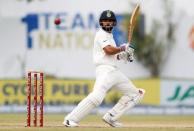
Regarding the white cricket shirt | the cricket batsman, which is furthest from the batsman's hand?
the white cricket shirt

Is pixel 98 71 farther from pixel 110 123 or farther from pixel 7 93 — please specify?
pixel 7 93

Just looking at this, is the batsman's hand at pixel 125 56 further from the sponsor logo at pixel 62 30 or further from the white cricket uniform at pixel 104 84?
the sponsor logo at pixel 62 30

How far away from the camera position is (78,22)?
33469 mm

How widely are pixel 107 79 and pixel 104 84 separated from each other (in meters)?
0.08

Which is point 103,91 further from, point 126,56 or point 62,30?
point 62,30

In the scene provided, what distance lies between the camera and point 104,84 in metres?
12.5

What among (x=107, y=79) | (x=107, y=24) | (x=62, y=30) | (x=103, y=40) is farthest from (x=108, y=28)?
(x=62, y=30)

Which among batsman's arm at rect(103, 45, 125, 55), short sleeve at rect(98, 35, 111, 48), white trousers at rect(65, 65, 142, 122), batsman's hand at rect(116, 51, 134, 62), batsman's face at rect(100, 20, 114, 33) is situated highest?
batsman's face at rect(100, 20, 114, 33)

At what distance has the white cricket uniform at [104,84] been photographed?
1241cm

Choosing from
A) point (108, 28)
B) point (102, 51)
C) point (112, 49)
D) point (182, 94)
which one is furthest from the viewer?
point (182, 94)

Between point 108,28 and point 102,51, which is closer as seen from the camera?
point 102,51

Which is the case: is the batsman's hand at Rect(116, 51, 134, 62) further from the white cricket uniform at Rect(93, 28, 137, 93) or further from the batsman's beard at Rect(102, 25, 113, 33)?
the batsman's beard at Rect(102, 25, 113, 33)

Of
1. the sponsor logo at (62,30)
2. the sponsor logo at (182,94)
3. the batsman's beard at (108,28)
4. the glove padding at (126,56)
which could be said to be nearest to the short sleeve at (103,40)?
the batsman's beard at (108,28)

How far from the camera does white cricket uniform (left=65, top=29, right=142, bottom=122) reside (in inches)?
488
